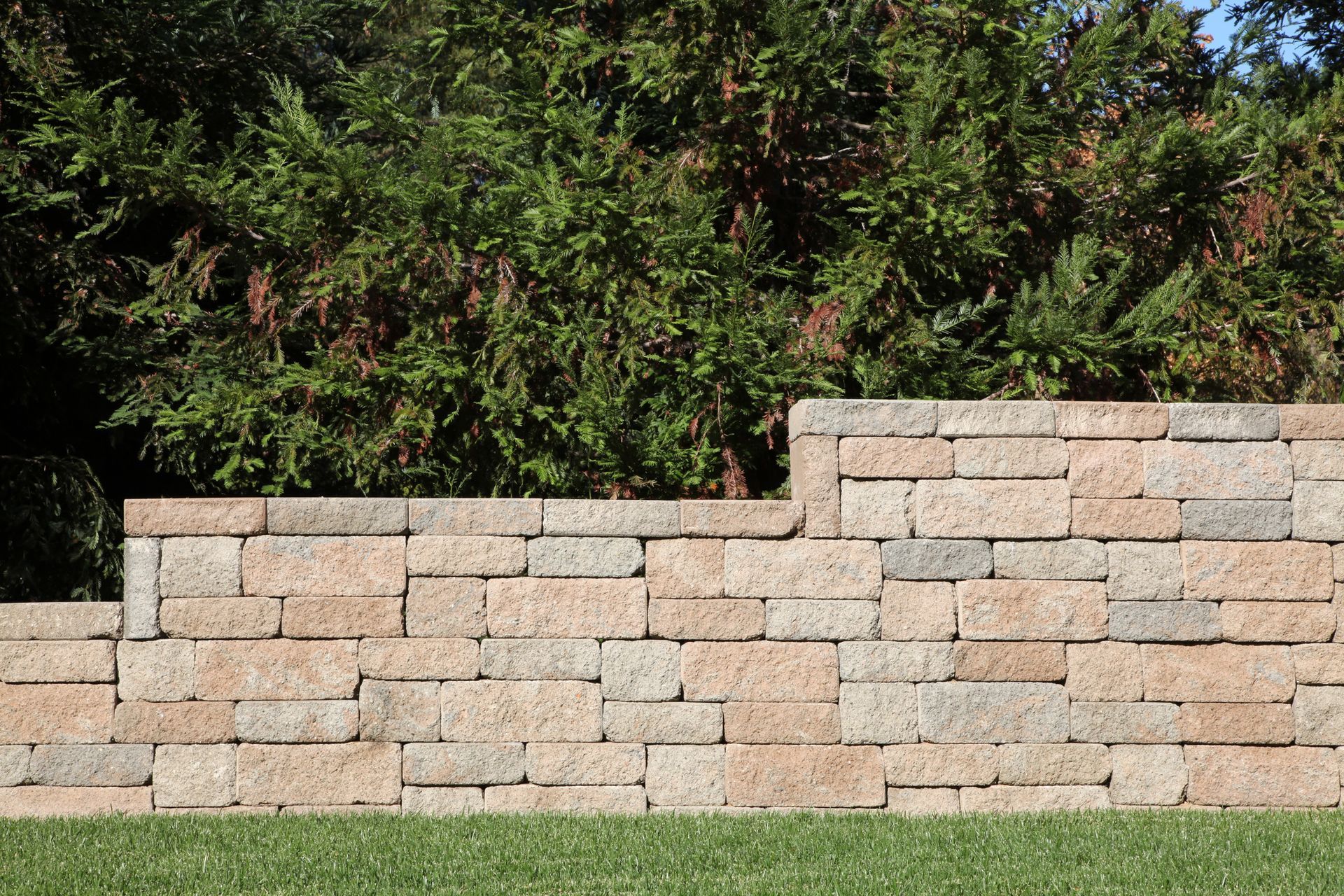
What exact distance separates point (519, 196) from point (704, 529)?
8.48 ft

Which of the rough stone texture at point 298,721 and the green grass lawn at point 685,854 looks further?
the rough stone texture at point 298,721

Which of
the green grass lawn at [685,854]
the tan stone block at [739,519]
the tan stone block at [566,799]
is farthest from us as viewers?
the tan stone block at [739,519]

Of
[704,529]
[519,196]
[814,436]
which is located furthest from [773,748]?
[519,196]

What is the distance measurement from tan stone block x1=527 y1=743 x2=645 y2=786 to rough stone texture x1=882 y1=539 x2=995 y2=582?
Result: 1.55 metres

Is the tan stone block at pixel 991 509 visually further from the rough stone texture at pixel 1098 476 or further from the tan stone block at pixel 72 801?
the tan stone block at pixel 72 801

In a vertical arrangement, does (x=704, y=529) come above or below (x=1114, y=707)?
above

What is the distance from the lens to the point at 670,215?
7.12 metres

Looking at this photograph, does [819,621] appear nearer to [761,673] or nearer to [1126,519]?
[761,673]

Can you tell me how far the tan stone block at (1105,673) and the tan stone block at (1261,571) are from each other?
1.44 ft

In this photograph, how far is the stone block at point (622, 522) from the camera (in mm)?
5922

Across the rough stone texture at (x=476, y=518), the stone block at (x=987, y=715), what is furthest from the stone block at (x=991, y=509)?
the rough stone texture at (x=476, y=518)

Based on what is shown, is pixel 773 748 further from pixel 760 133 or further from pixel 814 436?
pixel 760 133

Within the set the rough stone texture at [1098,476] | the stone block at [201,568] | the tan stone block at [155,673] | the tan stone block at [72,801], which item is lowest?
the tan stone block at [72,801]

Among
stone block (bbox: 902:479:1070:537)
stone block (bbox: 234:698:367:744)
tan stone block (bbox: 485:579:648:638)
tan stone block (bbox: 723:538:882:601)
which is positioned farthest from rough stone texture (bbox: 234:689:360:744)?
stone block (bbox: 902:479:1070:537)
